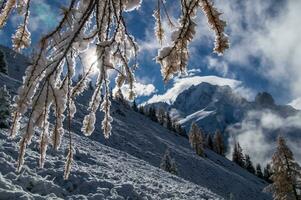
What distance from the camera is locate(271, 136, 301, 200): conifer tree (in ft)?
93.6

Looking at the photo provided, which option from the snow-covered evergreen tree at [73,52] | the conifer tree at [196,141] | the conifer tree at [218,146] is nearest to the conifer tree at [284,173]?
the snow-covered evergreen tree at [73,52]

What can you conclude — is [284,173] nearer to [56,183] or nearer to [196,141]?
[56,183]

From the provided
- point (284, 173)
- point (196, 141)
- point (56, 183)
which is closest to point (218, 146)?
point (196, 141)

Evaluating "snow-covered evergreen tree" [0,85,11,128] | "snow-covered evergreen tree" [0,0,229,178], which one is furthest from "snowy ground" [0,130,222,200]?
"snow-covered evergreen tree" [0,0,229,178]

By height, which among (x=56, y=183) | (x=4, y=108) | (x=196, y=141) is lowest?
(x=56, y=183)

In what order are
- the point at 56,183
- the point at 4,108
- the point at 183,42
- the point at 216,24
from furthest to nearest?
the point at 4,108, the point at 56,183, the point at 183,42, the point at 216,24

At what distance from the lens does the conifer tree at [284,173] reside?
28516 millimetres

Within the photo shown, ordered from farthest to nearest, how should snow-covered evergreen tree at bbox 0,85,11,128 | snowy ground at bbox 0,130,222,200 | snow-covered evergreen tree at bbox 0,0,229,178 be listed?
snow-covered evergreen tree at bbox 0,85,11,128 → snowy ground at bbox 0,130,222,200 → snow-covered evergreen tree at bbox 0,0,229,178

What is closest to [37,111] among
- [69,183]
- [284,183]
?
[69,183]

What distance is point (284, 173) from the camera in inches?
1144

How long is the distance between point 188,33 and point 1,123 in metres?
20.1

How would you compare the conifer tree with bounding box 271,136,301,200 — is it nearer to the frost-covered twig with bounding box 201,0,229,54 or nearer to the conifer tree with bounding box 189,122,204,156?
the frost-covered twig with bounding box 201,0,229,54

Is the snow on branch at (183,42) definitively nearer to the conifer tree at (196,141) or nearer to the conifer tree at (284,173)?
the conifer tree at (284,173)

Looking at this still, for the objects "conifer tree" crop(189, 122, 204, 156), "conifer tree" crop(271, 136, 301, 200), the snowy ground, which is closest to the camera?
the snowy ground
